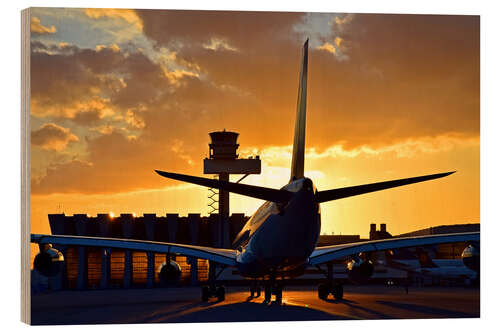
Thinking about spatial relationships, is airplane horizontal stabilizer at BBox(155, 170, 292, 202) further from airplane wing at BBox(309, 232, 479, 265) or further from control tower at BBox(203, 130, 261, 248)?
control tower at BBox(203, 130, 261, 248)

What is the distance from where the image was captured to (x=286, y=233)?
23.0 m

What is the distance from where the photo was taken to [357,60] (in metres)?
27.3

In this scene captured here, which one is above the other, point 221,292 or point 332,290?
point 332,290

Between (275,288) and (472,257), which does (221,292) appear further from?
(472,257)

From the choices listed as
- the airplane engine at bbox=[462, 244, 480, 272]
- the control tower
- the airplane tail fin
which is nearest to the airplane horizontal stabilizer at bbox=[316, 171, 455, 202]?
the airplane tail fin

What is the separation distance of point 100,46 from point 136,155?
11251mm

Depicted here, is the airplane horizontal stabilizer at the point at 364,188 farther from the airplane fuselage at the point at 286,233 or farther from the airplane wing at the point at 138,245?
the airplane wing at the point at 138,245

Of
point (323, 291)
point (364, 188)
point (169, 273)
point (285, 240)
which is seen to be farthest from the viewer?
point (323, 291)

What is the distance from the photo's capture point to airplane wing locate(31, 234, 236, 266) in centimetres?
2589

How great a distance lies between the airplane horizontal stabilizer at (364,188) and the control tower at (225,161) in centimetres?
6208

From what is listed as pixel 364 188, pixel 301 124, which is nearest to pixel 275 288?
pixel 301 124

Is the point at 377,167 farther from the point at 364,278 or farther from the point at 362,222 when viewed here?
the point at 364,278

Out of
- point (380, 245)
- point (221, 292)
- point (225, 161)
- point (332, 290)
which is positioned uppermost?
point (225, 161)

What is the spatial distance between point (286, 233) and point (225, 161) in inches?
2412
